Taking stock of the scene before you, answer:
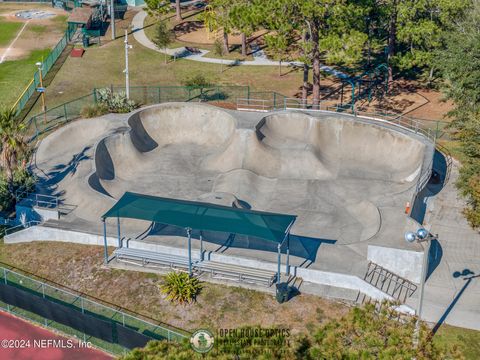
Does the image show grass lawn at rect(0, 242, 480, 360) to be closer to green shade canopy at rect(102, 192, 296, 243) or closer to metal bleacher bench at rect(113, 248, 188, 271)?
metal bleacher bench at rect(113, 248, 188, 271)

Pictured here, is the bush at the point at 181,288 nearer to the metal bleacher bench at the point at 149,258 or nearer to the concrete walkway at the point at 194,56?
the metal bleacher bench at the point at 149,258

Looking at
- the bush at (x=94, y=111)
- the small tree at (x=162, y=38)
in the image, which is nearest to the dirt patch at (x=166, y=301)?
the bush at (x=94, y=111)

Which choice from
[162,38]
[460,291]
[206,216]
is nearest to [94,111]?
[206,216]

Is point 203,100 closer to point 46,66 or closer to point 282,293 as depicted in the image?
point 46,66

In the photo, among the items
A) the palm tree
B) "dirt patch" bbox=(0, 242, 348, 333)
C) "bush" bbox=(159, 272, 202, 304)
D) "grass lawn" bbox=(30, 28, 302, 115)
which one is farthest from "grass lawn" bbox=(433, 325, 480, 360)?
"grass lawn" bbox=(30, 28, 302, 115)

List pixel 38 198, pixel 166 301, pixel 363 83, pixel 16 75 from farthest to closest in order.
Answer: pixel 16 75 < pixel 363 83 < pixel 38 198 < pixel 166 301

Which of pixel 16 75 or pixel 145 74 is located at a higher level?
pixel 145 74
